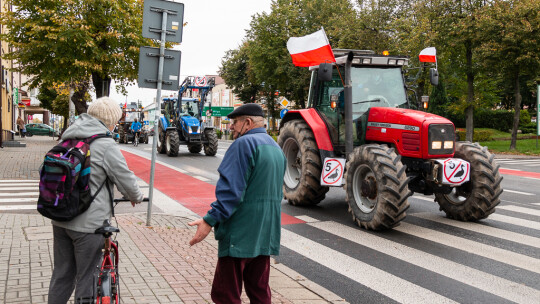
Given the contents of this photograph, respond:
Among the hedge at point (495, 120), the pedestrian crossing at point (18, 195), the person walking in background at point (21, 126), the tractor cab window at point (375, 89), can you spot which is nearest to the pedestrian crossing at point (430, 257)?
the tractor cab window at point (375, 89)

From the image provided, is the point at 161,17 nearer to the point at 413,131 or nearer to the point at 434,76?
the point at 413,131

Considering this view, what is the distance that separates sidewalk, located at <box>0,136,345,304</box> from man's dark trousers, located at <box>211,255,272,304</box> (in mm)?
1038

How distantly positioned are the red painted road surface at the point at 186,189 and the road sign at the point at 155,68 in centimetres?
246

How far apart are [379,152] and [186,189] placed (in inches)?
238

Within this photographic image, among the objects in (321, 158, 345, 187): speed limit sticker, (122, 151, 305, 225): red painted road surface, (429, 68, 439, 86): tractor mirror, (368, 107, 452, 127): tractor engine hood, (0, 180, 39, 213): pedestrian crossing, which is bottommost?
(0, 180, 39, 213): pedestrian crossing

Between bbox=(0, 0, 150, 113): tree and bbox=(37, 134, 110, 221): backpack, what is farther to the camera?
bbox=(0, 0, 150, 113): tree

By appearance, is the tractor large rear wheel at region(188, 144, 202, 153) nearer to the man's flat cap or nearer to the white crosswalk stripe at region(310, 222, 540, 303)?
the white crosswalk stripe at region(310, 222, 540, 303)

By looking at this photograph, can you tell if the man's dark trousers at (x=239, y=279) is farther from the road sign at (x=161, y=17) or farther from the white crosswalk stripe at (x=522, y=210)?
the white crosswalk stripe at (x=522, y=210)

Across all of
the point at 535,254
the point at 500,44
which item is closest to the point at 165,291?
the point at 535,254

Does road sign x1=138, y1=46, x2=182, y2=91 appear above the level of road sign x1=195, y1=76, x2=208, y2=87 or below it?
below

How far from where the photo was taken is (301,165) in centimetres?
904

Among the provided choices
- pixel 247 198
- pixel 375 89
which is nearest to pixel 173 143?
pixel 375 89

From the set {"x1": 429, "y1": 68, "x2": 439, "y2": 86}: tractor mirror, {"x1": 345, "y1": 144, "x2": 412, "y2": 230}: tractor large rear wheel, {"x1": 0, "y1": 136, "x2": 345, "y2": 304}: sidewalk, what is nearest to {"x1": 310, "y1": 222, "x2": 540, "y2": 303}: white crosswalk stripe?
{"x1": 345, "y1": 144, "x2": 412, "y2": 230}: tractor large rear wheel

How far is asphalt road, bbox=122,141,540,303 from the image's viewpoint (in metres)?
4.73
